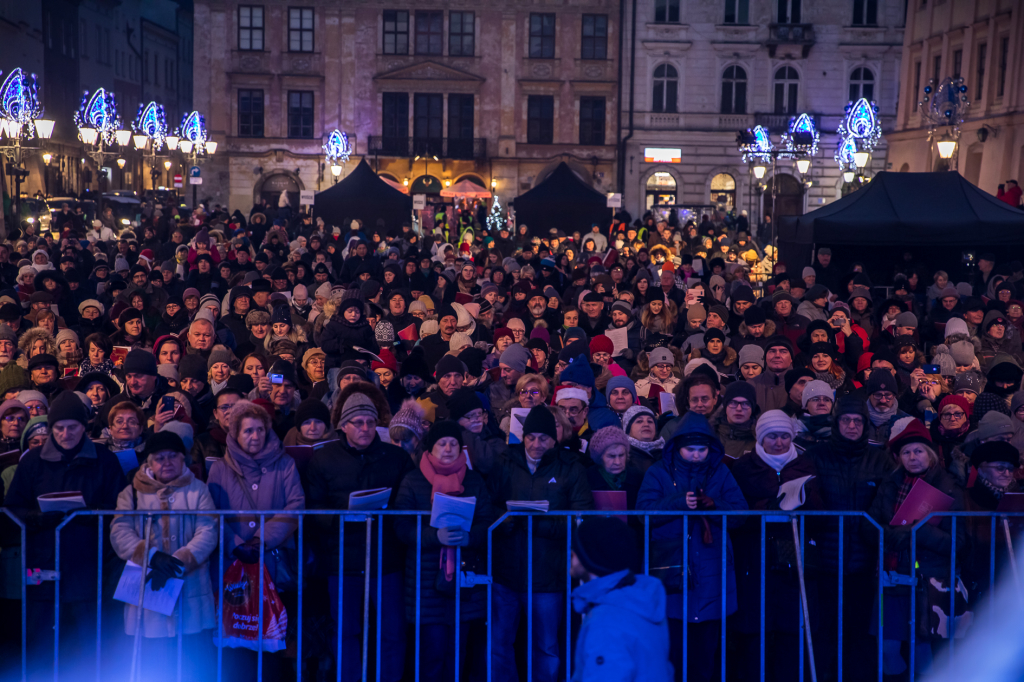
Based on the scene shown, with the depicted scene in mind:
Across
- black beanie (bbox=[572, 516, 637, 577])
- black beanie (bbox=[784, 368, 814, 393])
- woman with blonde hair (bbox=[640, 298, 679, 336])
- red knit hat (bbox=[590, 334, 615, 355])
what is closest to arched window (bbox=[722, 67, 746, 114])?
woman with blonde hair (bbox=[640, 298, 679, 336])

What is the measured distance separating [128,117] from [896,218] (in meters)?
55.0

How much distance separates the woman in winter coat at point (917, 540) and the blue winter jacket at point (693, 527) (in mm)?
727

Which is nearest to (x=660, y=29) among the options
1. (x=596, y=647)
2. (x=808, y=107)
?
(x=808, y=107)

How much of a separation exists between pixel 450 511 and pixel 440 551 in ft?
1.15

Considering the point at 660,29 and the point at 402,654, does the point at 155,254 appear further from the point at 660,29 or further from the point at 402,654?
the point at 660,29

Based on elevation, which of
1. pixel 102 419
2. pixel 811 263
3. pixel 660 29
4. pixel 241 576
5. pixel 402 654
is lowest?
pixel 402 654

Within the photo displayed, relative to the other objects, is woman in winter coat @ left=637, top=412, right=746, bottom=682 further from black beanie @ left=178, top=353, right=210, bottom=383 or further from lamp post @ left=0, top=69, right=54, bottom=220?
lamp post @ left=0, top=69, right=54, bottom=220

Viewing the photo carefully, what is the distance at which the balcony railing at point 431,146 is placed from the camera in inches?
1861

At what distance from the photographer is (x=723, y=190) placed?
4719cm

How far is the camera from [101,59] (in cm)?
5781

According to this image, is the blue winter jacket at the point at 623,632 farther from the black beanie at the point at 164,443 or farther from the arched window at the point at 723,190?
Result: the arched window at the point at 723,190

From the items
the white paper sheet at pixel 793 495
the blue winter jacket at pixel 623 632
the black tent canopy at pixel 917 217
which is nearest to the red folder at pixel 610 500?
the white paper sheet at pixel 793 495

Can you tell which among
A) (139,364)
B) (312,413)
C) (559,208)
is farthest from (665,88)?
(312,413)

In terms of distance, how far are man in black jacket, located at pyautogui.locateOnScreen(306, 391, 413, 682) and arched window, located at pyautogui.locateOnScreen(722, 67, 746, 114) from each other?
42899mm
